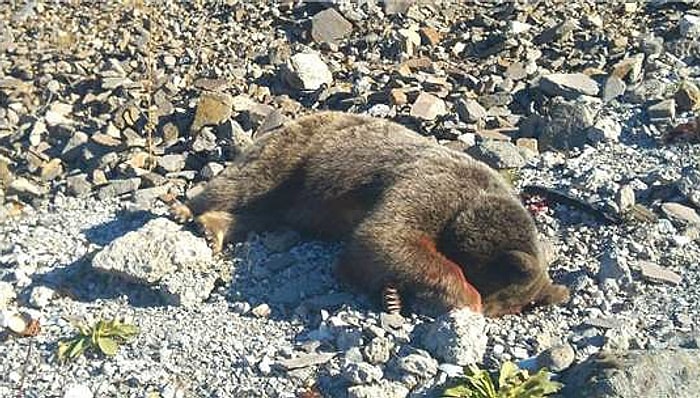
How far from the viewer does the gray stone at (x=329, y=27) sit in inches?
473

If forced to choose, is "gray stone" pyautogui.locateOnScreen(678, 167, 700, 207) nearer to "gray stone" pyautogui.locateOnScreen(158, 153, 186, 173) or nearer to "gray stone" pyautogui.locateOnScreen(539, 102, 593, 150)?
"gray stone" pyautogui.locateOnScreen(539, 102, 593, 150)

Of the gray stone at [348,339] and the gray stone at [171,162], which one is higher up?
the gray stone at [348,339]

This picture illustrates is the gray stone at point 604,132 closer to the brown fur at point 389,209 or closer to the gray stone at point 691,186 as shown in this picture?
the gray stone at point 691,186

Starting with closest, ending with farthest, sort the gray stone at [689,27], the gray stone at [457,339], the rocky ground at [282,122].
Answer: the gray stone at [457,339]
the rocky ground at [282,122]
the gray stone at [689,27]

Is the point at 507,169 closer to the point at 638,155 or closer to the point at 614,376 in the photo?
the point at 638,155

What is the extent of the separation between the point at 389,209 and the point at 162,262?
1542mm

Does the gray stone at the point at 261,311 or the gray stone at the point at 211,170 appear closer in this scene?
the gray stone at the point at 261,311

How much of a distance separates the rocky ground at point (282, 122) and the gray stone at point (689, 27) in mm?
14

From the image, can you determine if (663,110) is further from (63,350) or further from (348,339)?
(63,350)

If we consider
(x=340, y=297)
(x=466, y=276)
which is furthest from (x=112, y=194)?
(x=466, y=276)

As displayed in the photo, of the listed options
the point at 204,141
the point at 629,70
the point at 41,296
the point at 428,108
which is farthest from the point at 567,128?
the point at 41,296

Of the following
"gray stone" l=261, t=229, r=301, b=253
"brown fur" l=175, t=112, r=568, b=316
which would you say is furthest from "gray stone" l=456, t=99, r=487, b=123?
"gray stone" l=261, t=229, r=301, b=253

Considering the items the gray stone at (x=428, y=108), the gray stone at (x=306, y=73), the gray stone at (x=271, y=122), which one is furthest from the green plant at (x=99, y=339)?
the gray stone at (x=306, y=73)

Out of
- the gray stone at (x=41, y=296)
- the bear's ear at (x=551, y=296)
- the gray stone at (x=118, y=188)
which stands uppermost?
the bear's ear at (x=551, y=296)
